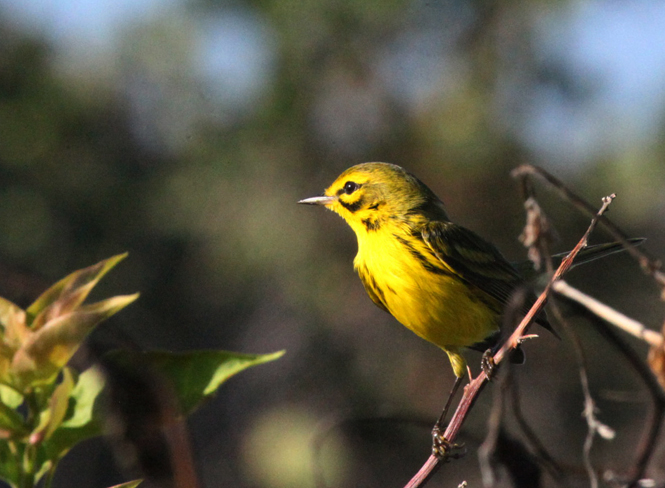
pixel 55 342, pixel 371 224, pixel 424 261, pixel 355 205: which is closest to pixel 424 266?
pixel 424 261

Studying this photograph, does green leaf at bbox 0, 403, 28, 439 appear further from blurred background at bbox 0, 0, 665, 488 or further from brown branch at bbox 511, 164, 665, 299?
blurred background at bbox 0, 0, 665, 488

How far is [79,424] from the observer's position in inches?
42.8

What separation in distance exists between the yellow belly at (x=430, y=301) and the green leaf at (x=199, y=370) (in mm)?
1489

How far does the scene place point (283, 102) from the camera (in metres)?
6.97

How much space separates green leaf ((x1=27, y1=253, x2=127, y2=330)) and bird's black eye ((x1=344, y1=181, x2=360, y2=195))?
2.10 metres

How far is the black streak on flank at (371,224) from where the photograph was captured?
9.73 feet

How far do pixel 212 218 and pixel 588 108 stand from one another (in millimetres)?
3603

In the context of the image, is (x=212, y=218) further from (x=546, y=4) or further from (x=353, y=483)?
(x=546, y=4)

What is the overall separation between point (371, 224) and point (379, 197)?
5.1 inches

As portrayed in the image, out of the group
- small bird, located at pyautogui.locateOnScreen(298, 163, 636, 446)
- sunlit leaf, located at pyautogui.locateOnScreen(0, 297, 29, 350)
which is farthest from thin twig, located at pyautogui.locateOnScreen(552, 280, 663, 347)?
small bird, located at pyautogui.locateOnScreen(298, 163, 636, 446)

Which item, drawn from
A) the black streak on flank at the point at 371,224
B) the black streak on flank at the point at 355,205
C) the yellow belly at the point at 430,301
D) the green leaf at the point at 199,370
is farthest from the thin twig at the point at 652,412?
the black streak on flank at the point at 355,205

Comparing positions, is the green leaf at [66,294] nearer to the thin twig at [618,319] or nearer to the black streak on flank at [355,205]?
the thin twig at [618,319]

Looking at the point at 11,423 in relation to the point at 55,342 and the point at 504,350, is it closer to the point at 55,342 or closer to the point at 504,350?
the point at 55,342

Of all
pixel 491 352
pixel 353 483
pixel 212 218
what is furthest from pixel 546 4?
pixel 491 352
